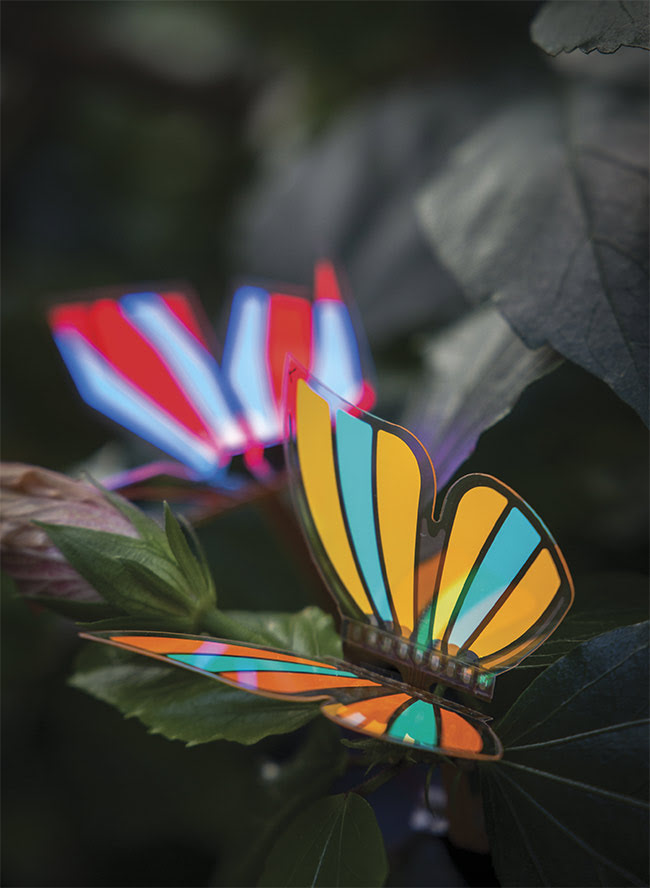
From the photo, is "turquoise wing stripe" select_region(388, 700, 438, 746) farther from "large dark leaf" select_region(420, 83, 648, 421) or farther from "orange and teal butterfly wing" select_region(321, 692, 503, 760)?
"large dark leaf" select_region(420, 83, 648, 421)

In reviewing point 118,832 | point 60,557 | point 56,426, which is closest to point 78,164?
point 56,426

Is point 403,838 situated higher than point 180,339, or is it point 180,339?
point 180,339

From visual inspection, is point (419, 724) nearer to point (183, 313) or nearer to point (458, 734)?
point (458, 734)

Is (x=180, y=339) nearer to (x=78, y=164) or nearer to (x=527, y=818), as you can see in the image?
(x=527, y=818)

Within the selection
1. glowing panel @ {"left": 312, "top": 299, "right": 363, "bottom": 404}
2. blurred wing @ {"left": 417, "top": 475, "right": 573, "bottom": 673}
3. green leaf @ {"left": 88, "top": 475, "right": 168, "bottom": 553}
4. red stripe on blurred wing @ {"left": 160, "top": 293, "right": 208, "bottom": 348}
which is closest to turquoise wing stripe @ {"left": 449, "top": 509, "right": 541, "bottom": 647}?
blurred wing @ {"left": 417, "top": 475, "right": 573, "bottom": 673}

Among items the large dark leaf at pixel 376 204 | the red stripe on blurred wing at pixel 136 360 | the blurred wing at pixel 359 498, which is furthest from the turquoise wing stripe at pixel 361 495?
the large dark leaf at pixel 376 204
